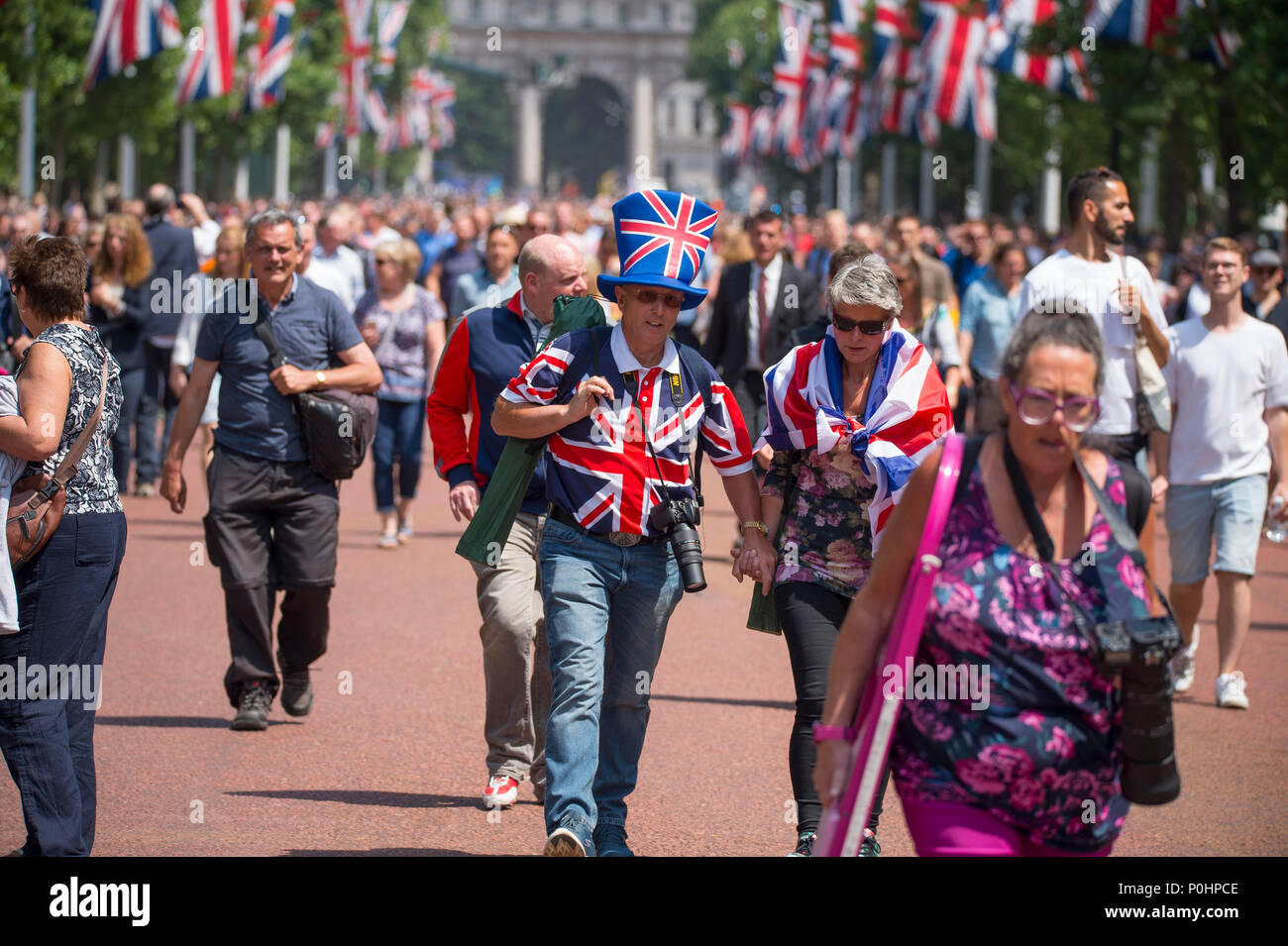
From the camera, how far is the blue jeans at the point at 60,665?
17.6ft

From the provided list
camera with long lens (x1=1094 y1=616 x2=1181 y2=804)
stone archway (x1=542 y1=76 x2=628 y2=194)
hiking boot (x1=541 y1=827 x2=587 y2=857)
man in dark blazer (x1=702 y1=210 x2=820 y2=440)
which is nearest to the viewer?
camera with long lens (x1=1094 y1=616 x2=1181 y2=804)

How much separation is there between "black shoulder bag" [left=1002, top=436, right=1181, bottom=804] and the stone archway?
167 metres

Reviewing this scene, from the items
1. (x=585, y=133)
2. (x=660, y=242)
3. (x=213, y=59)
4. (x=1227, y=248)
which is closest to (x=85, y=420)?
(x=660, y=242)

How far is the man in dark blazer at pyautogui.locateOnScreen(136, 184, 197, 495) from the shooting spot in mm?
14312

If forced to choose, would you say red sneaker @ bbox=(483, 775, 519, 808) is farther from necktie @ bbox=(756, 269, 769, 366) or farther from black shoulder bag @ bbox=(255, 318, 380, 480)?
necktie @ bbox=(756, 269, 769, 366)

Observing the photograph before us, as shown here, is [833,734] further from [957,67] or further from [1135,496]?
[957,67]

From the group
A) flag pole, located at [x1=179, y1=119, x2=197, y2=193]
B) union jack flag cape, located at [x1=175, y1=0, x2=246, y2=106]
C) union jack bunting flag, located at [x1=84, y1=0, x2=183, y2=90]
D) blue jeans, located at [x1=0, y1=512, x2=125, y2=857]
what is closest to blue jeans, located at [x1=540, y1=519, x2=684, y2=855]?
blue jeans, located at [x1=0, y1=512, x2=125, y2=857]

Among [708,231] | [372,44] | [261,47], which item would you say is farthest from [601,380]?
[372,44]

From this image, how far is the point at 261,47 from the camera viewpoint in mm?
33219

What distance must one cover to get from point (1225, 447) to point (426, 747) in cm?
368

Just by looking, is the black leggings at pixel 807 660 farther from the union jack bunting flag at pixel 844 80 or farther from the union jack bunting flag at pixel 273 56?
the union jack bunting flag at pixel 844 80
